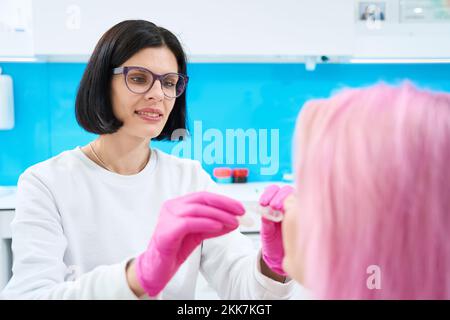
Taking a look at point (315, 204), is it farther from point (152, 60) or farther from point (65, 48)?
point (65, 48)

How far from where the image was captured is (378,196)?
47 cm

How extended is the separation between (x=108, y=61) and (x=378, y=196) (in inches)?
26.4

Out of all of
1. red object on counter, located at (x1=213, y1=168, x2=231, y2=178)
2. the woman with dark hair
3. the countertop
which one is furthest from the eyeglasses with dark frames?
red object on counter, located at (x1=213, y1=168, x2=231, y2=178)

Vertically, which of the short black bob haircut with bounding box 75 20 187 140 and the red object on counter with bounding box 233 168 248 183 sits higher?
the short black bob haircut with bounding box 75 20 187 140

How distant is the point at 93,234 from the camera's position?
936mm

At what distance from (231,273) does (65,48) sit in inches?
55.0

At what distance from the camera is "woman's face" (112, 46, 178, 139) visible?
936mm

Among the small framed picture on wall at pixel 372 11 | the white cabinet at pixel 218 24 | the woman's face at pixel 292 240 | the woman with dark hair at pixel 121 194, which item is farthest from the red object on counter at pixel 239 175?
the woman's face at pixel 292 240

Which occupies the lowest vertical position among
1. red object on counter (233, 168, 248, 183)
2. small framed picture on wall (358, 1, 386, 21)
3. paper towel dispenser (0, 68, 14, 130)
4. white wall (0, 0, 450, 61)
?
red object on counter (233, 168, 248, 183)

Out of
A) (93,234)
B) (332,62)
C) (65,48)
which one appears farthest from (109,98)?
(332,62)

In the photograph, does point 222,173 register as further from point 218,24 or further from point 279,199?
point 279,199

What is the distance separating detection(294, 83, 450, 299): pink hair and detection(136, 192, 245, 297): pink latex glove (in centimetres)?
16

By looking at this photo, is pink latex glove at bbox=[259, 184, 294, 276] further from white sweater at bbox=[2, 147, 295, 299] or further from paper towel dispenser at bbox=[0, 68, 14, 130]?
paper towel dispenser at bbox=[0, 68, 14, 130]

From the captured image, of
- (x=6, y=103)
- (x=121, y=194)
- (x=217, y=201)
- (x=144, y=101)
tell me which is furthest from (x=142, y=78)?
(x=6, y=103)
